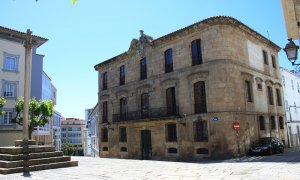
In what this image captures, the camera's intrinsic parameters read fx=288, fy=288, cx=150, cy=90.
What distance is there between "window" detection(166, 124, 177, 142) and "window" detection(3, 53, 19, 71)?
1883 centimetres

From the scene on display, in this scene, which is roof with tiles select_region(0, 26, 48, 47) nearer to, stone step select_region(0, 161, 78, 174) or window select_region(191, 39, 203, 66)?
window select_region(191, 39, 203, 66)

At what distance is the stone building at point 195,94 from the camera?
64.6 ft

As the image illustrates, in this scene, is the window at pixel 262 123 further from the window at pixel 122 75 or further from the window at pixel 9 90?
the window at pixel 9 90

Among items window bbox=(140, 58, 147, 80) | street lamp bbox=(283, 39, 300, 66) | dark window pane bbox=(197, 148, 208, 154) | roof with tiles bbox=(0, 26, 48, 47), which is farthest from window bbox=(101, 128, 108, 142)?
street lamp bbox=(283, 39, 300, 66)

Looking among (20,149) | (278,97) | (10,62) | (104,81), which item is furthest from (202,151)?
(10,62)

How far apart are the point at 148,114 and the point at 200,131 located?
5.40 meters

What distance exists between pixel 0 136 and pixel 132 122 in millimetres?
14416

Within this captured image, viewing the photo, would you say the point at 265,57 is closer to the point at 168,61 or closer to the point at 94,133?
the point at 168,61

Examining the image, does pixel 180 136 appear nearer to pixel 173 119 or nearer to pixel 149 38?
pixel 173 119

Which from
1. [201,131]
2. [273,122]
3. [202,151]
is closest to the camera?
[202,151]

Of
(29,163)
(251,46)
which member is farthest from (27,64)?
(251,46)

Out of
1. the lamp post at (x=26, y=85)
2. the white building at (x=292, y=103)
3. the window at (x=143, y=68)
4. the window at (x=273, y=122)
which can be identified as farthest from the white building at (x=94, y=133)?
the lamp post at (x=26, y=85)

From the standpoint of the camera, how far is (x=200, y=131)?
20.6 meters

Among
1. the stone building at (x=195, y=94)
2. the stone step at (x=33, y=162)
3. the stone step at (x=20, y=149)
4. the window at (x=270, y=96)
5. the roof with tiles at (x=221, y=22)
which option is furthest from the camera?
the window at (x=270, y=96)
